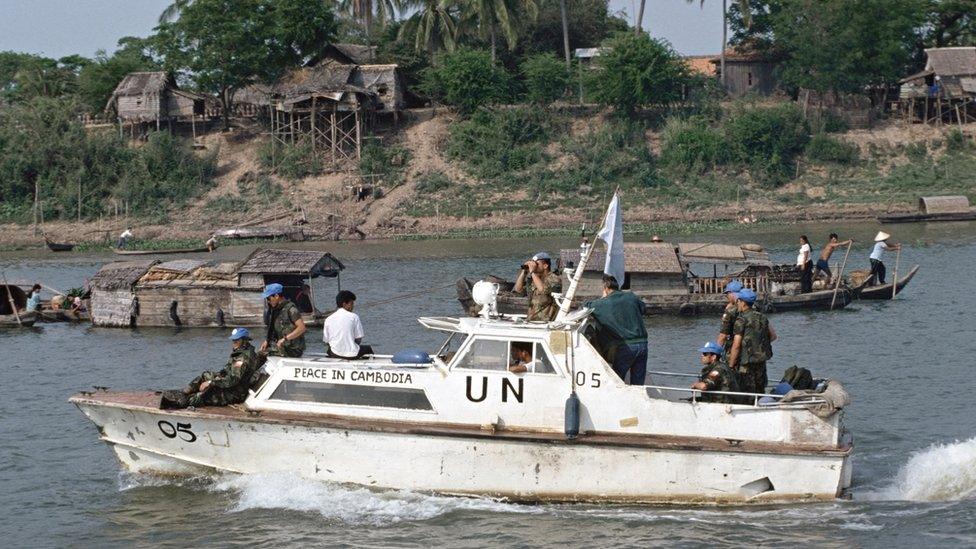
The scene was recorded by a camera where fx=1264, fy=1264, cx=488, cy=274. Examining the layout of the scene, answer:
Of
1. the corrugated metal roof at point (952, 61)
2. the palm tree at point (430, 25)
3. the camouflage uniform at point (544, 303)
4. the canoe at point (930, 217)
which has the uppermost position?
the palm tree at point (430, 25)

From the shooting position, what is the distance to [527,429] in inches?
622

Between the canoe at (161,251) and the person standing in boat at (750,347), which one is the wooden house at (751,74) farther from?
the person standing in boat at (750,347)

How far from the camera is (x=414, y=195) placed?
61.8 m

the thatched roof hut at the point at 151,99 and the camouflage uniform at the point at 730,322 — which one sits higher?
the thatched roof hut at the point at 151,99

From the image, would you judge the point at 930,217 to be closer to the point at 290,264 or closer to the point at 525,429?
the point at 290,264

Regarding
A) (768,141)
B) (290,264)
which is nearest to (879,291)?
(290,264)

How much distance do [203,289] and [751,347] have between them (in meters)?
20.8

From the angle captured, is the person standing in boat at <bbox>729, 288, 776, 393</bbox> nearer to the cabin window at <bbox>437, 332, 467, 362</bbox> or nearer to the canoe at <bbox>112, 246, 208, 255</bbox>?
the cabin window at <bbox>437, 332, 467, 362</bbox>

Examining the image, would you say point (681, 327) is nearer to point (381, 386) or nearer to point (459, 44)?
point (381, 386)

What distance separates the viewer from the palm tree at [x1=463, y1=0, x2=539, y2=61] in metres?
67.5

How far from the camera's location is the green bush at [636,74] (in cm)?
6550

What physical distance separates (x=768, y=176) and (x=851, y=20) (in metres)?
10.4

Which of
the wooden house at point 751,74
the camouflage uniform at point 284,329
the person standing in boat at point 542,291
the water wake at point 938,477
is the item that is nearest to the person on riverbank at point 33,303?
the camouflage uniform at point 284,329

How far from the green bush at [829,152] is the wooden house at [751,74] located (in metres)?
8.95
